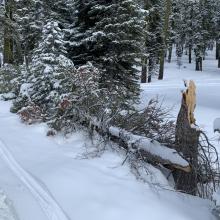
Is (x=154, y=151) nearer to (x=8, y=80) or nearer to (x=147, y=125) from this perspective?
(x=147, y=125)

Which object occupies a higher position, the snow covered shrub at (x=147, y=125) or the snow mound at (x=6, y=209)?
the snow covered shrub at (x=147, y=125)

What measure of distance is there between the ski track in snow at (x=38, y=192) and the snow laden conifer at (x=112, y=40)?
20.8 ft

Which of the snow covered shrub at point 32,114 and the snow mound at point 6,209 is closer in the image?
the snow mound at point 6,209

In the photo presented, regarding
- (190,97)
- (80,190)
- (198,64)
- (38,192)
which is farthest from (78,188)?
(198,64)

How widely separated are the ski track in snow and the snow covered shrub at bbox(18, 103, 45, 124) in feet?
9.10

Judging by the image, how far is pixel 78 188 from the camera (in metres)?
7.29

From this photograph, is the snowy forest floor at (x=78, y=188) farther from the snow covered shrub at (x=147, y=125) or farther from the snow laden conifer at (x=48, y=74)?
the snow laden conifer at (x=48, y=74)

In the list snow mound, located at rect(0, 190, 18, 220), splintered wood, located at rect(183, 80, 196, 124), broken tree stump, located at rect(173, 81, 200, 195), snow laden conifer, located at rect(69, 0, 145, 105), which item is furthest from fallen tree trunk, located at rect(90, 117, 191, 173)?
snow laden conifer, located at rect(69, 0, 145, 105)

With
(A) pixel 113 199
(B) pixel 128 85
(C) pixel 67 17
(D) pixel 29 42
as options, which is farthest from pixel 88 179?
(D) pixel 29 42

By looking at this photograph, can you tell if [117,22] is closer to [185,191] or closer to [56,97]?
[56,97]

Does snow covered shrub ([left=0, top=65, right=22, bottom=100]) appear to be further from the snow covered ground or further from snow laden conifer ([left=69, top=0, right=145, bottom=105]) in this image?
the snow covered ground

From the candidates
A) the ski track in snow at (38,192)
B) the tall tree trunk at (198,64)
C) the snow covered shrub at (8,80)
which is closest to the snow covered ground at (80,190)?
the ski track in snow at (38,192)

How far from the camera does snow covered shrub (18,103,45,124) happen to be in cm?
1221

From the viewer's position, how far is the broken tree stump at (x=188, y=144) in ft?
24.7
